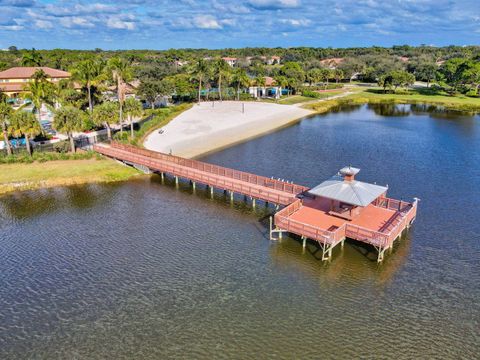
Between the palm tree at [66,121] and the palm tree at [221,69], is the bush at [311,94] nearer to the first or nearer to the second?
the palm tree at [221,69]

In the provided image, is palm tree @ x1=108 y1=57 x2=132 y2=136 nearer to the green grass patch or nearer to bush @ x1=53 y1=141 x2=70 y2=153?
the green grass patch

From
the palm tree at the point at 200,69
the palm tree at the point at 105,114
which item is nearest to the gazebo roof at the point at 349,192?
the palm tree at the point at 105,114

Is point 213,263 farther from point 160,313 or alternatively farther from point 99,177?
point 99,177

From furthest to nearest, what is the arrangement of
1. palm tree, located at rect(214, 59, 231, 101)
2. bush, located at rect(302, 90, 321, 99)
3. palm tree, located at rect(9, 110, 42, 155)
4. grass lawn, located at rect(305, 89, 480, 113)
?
bush, located at rect(302, 90, 321, 99)
grass lawn, located at rect(305, 89, 480, 113)
palm tree, located at rect(214, 59, 231, 101)
palm tree, located at rect(9, 110, 42, 155)

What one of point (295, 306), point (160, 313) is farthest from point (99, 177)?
point (295, 306)

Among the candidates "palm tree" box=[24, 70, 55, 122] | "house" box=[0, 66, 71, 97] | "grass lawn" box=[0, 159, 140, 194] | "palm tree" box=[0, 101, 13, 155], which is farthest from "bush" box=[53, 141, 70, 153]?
"house" box=[0, 66, 71, 97]

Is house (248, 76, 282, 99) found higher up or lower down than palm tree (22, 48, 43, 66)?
lower down
